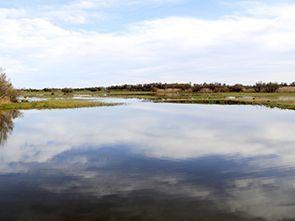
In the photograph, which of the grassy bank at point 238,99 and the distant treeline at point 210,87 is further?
the distant treeline at point 210,87

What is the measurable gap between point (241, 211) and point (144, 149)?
10.2 m

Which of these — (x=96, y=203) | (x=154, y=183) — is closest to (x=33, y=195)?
(x=96, y=203)

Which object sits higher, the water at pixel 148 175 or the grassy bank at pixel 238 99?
the grassy bank at pixel 238 99

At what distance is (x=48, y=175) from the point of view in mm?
14500

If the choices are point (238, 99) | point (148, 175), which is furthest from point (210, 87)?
point (148, 175)

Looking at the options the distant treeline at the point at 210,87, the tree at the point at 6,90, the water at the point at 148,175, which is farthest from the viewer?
the distant treeline at the point at 210,87

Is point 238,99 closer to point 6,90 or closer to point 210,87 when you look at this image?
point 6,90

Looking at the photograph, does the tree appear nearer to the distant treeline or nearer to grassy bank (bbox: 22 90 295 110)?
grassy bank (bbox: 22 90 295 110)

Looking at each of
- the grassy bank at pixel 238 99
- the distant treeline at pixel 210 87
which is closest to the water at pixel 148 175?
the grassy bank at pixel 238 99

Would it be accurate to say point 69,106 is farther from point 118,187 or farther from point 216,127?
point 118,187

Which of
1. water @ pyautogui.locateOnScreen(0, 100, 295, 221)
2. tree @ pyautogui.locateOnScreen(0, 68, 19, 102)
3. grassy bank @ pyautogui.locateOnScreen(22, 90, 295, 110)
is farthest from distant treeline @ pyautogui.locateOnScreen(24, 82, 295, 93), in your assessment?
water @ pyautogui.locateOnScreen(0, 100, 295, 221)

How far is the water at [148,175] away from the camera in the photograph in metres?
10.4

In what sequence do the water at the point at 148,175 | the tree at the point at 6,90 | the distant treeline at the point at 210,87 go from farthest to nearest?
1. the distant treeline at the point at 210,87
2. the tree at the point at 6,90
3. the water at the point at 148,175

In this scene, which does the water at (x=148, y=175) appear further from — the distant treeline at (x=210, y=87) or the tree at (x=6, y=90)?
the distant treeline at (x=210, y=87)
